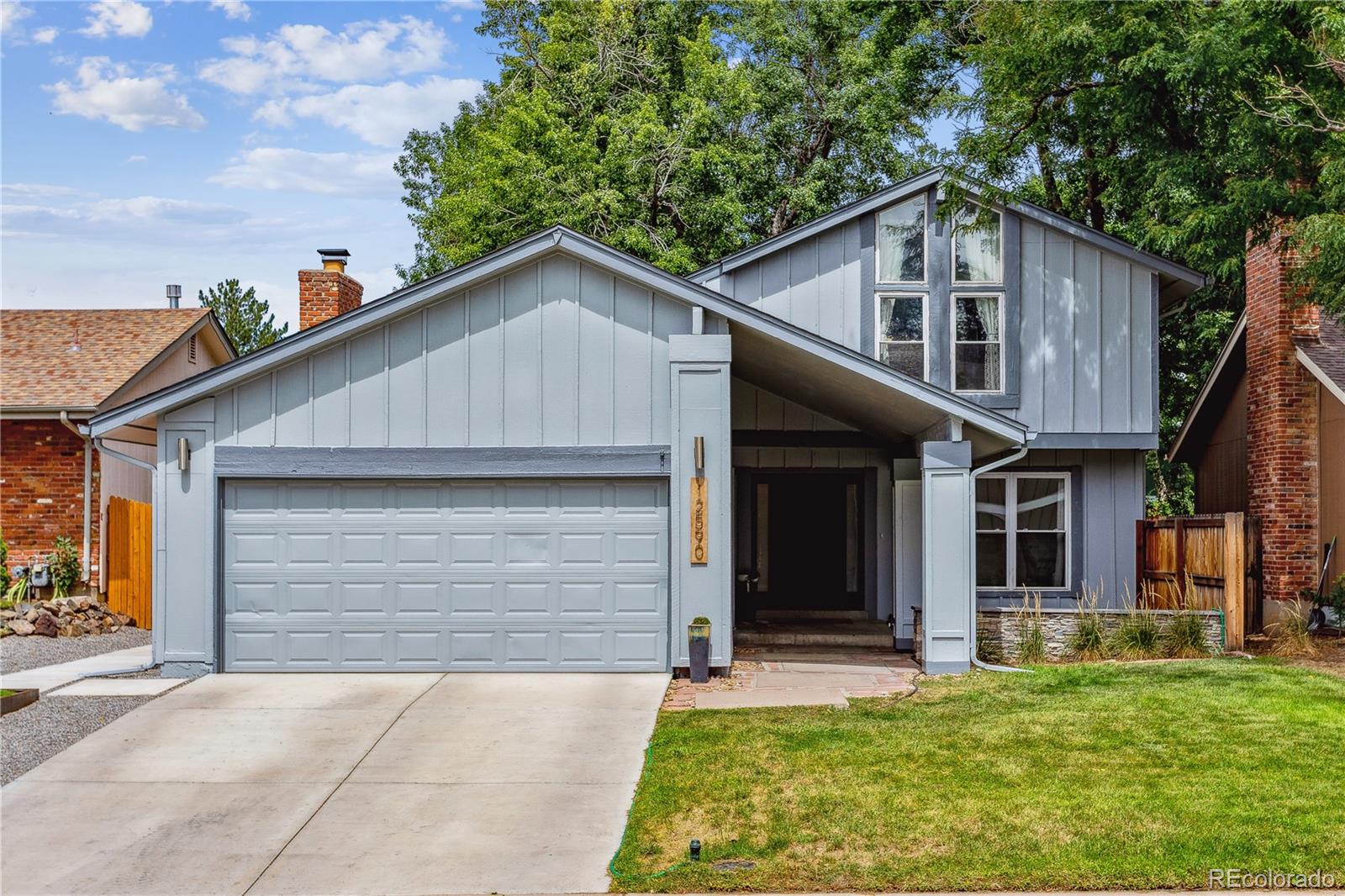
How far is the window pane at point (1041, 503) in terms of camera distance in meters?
15.8

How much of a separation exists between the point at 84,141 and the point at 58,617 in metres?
6.51

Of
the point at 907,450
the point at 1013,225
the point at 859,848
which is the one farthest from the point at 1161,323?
the point at 859,848

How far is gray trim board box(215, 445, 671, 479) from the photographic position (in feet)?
39.2

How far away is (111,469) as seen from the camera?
17.6 m

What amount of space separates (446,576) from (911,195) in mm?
8445

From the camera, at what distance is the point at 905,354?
15945 mm

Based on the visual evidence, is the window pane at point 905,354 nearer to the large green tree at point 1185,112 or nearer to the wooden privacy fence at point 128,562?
the large green tree at point 1185,112

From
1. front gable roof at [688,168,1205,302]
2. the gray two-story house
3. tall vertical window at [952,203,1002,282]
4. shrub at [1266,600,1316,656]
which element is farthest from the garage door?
shrub at [1266,600,1316,656]

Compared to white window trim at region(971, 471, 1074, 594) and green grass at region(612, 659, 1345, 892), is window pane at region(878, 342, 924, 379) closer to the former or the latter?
white window trim at region(971, 471, 1074, 594)

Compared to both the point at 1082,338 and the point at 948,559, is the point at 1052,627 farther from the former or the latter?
the point at 1082,338

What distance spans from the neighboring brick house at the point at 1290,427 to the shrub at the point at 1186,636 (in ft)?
10.6

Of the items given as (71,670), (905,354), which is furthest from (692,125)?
(71,670)

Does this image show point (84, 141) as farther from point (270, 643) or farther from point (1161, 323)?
point (1161, 323)

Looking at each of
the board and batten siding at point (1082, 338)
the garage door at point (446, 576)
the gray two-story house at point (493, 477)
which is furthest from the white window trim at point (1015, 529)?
the garage door at point (446, 576)
